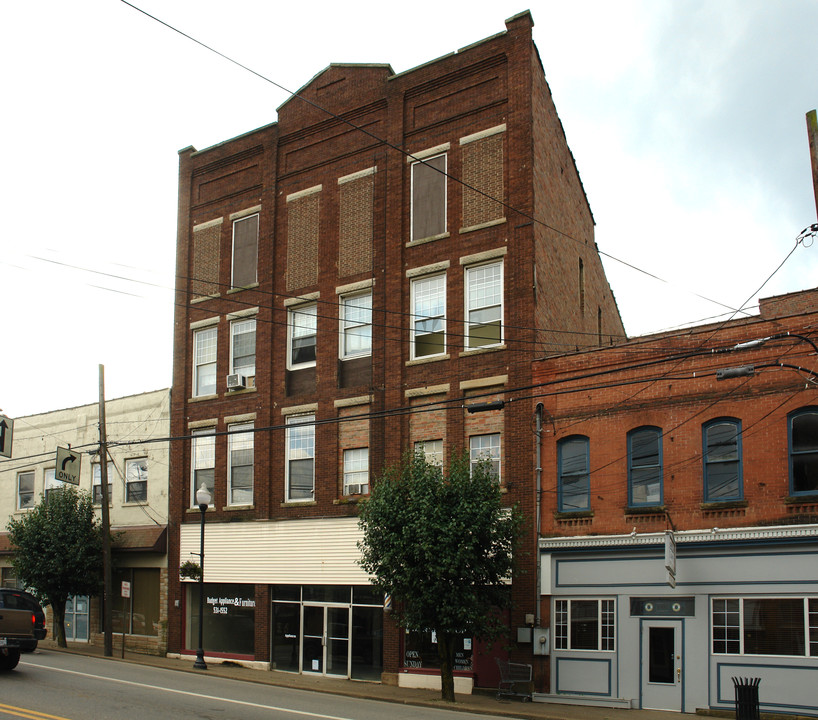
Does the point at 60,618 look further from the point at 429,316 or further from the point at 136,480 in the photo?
the point at 429,316

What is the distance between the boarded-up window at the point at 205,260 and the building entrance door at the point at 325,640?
1164 centimetres

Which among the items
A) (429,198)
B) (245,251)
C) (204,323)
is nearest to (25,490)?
(204,323)

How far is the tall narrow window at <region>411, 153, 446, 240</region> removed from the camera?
25.6 m

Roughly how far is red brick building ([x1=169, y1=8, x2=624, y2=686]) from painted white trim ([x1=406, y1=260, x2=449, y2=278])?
65mm

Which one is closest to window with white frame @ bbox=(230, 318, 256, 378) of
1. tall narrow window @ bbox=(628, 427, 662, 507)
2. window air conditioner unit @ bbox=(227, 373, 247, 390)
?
window air conditioner unit @ bbox=(227, 373, 247, 390)

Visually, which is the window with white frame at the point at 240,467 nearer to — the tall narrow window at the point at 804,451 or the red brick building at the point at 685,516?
the red brick building at the point at 685,516

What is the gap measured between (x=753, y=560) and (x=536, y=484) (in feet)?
17.7

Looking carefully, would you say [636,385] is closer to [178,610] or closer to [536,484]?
[536,484]

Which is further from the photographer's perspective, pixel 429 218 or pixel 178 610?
pixel 178 610

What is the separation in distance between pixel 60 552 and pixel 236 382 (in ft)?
27.4

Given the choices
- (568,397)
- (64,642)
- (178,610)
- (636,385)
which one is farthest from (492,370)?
(64,642)

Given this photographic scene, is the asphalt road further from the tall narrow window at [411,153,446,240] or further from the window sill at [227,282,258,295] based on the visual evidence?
the tall narrow window at [411,153,446,240]

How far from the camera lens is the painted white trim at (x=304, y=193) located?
28469 mm

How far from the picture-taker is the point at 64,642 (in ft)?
100
